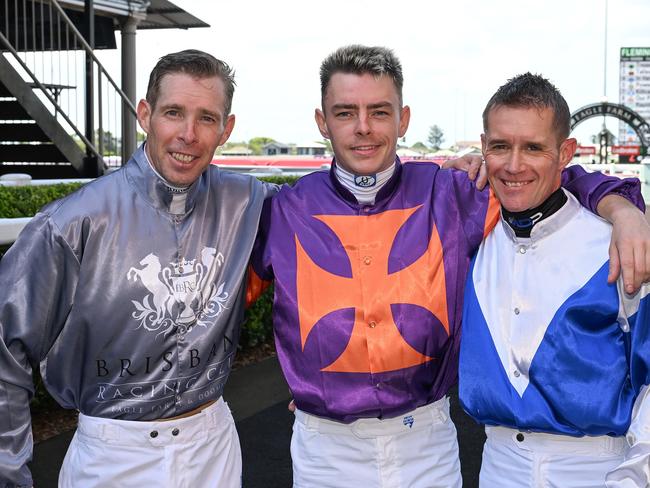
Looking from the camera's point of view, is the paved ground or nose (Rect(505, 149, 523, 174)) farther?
the paved ground

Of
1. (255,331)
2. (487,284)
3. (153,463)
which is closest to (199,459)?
(153,463)

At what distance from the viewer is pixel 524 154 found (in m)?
2.26

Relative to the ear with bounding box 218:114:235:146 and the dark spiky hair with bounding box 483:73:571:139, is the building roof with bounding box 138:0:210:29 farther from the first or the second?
the dark spiky hair with bounding box 483:73:571:139

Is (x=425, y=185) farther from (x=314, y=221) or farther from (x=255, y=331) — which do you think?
(x=255, y=331)

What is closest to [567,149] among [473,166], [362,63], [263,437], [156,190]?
[473,166]

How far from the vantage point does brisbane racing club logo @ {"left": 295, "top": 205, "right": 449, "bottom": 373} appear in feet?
7.99

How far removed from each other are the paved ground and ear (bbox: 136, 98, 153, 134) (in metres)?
2.14

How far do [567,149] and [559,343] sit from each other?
555mm

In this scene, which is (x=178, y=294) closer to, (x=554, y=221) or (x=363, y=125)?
(x=363, y=125)

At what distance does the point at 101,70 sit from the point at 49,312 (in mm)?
6559

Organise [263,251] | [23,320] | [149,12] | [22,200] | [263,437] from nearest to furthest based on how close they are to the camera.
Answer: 1. [23,320]
2. [263,251]
3. [22,200]
4. [263,437]
5. [149,12]

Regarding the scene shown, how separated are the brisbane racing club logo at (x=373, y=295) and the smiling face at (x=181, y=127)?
1.50 ft

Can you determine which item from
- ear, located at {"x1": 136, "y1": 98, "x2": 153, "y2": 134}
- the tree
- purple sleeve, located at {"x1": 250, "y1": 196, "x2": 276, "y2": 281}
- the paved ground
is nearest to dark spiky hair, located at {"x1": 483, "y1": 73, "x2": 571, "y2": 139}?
purple sleeve, located at {"x1": 250, "y1": 196, "x2": 276, "y2": 281}

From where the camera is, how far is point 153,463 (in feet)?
7.70
